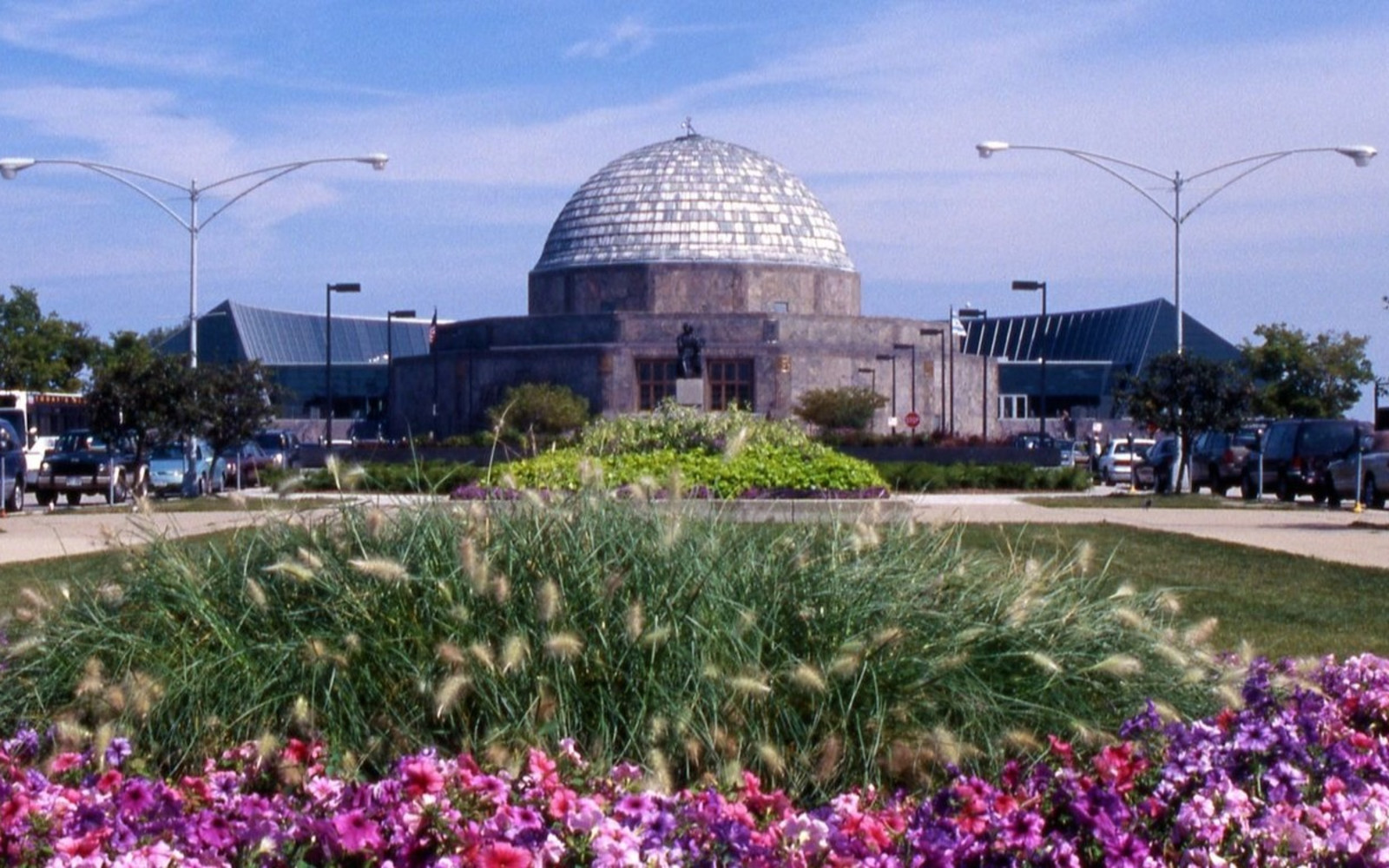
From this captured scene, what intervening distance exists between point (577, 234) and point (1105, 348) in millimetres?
37707

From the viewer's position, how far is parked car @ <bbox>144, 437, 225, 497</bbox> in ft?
97.8

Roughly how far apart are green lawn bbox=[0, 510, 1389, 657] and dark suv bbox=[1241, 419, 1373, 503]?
1135 centimetres

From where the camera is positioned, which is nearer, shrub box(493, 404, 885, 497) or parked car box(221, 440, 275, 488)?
shrub box(493, 404, 885, 497)

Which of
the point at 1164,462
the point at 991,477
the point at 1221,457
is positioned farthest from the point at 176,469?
the point at 1221,457

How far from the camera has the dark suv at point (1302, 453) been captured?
24922 millimetres

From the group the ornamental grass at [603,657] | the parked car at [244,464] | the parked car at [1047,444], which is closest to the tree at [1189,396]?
the parked car at [1047,444]

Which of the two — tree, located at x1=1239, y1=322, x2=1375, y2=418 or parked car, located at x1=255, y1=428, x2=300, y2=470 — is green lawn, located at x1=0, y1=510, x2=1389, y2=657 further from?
tree, located at x1=1239, y1=322, x2=1375, y2=418

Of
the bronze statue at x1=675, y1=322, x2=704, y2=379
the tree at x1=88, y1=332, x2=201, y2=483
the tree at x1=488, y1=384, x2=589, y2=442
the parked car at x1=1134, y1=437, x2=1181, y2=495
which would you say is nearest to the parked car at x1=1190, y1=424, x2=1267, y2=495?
the parked car at x1=1134, y1=437, x2=1181, y2=495

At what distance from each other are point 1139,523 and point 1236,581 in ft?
22.6

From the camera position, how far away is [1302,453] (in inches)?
1000

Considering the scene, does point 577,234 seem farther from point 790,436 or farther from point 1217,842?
point 1217,842

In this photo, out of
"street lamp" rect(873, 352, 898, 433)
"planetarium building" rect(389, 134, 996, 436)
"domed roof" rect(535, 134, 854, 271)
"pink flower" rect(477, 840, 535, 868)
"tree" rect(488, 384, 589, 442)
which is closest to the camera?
"pink flower" rect(477, 840, 535, 868)

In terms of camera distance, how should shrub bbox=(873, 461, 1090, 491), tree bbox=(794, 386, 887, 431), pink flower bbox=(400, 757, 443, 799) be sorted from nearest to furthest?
1. pink flower bbox=(400, 757, 443, 799)
2. shrub bbox=(873, 461, 1090, 491)
3. tree bbox=(794, 386, 887, 431)

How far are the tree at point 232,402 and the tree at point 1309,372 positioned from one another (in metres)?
32.9
